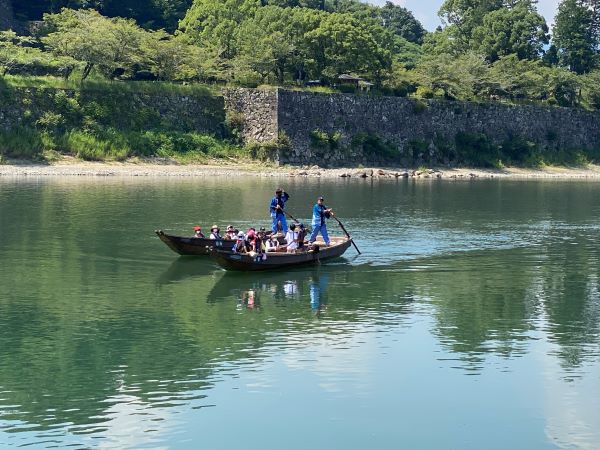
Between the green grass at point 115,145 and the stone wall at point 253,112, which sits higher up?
the stone wall at point 253,112

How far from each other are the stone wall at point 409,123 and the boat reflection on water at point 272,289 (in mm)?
52615

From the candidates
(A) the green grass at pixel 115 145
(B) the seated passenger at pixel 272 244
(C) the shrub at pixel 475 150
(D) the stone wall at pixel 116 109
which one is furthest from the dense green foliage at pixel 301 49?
(B) the seated passenger at pixel 272 244

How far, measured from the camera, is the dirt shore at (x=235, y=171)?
73.1 meters

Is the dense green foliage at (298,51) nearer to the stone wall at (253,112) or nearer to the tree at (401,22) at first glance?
the stone wall at (253,112)

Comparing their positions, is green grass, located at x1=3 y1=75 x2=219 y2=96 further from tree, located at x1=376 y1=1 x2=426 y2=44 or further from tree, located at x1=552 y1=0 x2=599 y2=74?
tree, located at x1=376 y1=1 x2=426 y2=44

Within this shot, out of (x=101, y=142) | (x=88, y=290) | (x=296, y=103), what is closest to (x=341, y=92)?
(x=296, y=103)

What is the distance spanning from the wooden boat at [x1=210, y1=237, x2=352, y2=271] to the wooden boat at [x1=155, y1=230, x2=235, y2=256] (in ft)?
3.32

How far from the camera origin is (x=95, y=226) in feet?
144

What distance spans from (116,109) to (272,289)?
53891 millimetres

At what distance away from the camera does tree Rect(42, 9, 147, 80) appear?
3167 inches

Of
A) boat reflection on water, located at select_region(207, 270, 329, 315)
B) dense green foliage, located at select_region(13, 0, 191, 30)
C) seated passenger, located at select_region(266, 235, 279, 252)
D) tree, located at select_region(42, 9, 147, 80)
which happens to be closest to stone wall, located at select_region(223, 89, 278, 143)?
tree, located at select_region(42, 9, 147, 80)

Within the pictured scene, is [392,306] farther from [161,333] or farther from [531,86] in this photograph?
[531,86]

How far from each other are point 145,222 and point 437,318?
22004mm

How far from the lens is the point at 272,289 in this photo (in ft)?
102
